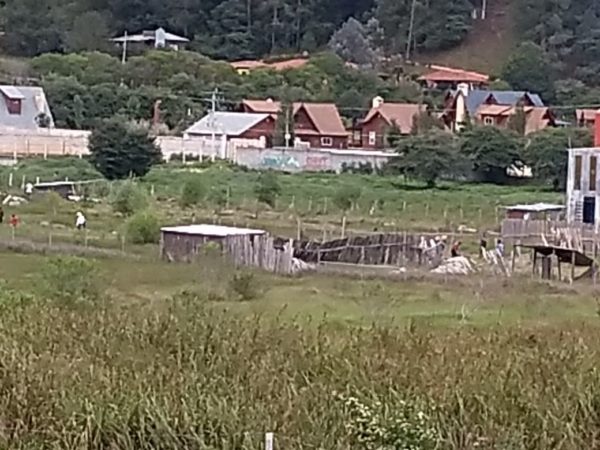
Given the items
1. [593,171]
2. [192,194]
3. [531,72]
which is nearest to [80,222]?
[192,194]

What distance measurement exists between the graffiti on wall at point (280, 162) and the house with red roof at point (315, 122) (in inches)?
207

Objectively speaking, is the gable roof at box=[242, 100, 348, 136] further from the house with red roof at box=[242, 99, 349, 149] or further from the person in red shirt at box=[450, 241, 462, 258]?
the person in red shirt at box=[450, 241, 462, 258]

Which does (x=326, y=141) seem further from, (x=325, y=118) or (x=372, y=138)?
(x=372, y=138)

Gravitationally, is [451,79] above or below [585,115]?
above

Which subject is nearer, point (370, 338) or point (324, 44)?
point (370, 338)

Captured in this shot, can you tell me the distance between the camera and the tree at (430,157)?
2088 inches

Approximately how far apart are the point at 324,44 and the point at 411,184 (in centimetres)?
4230

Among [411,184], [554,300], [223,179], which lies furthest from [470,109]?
[554,300]

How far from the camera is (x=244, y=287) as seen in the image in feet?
73.9

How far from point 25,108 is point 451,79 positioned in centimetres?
2808

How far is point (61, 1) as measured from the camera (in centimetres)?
9350

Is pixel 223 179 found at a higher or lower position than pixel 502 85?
lower

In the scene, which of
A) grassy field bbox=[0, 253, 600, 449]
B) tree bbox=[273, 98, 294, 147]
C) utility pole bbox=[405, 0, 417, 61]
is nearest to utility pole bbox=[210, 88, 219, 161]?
tree bbox=[273, 98, 294, 147]

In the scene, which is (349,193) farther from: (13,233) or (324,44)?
(324,44)
